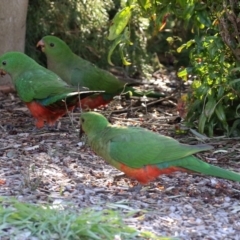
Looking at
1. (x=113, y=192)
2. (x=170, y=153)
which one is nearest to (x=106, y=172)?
(x=113, y=192)

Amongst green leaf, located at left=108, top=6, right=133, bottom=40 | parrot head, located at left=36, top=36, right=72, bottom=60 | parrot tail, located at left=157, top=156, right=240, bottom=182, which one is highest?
green leaf, located at left=108, top=6, right=133, bottom=40

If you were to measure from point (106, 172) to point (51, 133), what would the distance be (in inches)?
47.2

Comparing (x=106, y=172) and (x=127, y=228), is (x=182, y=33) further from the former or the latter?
(x=127, y=228)

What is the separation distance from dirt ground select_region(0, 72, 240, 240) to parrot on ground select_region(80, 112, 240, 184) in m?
0.21

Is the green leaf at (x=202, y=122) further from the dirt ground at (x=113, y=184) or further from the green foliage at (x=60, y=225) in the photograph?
the green foliage at (x=60, y=225)

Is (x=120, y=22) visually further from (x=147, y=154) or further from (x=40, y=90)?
(x=147, y=154)

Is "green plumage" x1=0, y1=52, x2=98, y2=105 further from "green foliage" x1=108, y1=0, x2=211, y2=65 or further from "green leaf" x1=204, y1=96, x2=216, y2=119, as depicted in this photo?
"green leaf" x1=204, y1=96, x2=216, y2=119

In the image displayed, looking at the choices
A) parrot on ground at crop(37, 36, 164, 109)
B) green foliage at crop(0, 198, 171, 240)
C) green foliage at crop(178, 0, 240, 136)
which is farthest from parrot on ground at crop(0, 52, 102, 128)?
green foliage at crop(0, 198, 171, 240)

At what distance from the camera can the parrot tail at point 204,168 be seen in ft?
13.7

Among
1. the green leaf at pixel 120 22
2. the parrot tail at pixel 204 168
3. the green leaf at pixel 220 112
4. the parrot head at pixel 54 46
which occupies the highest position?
the green leaf at pixel 120 22

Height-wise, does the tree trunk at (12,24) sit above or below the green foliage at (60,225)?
above

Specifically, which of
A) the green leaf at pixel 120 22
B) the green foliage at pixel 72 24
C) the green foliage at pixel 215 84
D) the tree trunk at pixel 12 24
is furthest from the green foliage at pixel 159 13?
the green foliage at pixel 72 24

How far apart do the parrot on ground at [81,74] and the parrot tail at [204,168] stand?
2455mm

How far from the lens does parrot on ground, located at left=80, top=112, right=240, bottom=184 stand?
13.9 ft
